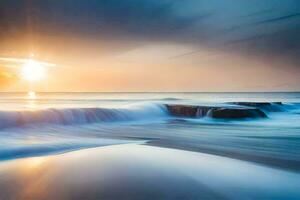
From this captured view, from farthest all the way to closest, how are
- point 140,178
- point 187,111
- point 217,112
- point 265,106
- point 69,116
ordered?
point 265,106, point 187,111, point 217,112, point 69,116, point 140,178

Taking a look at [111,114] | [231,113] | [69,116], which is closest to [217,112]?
[231,113]

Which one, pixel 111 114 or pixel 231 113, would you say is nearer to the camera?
pixel 111 114

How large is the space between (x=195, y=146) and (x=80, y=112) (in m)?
10.0

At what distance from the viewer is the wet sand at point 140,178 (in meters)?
4.64

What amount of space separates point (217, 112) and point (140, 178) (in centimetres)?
1651

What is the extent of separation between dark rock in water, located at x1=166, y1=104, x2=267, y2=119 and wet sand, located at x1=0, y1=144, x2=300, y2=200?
46.0 ft

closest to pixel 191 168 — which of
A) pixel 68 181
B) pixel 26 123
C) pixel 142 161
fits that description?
pixel 142 161

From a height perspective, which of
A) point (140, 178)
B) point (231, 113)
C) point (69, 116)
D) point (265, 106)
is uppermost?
point (265, 106)

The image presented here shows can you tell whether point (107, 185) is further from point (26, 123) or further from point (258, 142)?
point (26, 123)

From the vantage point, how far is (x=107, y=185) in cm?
498

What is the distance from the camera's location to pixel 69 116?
17.1 m

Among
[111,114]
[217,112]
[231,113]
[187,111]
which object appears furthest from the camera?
[187,111]

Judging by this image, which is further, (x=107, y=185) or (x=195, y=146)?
(x=195, y=146)

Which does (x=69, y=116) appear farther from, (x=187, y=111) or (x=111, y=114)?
(x=187, y=111)
